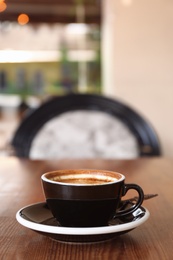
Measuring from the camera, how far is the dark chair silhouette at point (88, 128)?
1.89m

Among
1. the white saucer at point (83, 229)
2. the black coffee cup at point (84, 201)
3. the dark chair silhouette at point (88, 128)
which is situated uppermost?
the black coffee cup at point (84, 201)

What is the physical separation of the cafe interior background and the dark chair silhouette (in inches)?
19.8

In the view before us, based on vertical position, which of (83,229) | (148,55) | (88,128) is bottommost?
(88,128)

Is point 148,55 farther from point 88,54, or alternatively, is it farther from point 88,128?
point 88,54

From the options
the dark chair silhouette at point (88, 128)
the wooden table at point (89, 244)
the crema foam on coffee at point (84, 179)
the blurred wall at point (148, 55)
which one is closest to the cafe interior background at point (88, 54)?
the blurred wall at point (148, 55)

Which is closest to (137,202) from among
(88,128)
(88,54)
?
(88,128)

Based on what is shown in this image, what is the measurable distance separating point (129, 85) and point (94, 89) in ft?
11.8

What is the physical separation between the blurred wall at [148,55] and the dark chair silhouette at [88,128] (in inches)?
19.3

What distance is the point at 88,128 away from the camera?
200cm

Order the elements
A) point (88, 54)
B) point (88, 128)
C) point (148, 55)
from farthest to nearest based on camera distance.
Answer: point (88, 54)
point (148, 55)
point (88, 128)

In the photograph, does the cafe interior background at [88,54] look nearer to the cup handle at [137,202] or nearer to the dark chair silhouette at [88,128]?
the dark chair silhouette at [88,128]

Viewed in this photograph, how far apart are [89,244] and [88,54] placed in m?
5.67

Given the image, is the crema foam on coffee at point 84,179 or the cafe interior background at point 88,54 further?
the cafe interior background at point 88,54

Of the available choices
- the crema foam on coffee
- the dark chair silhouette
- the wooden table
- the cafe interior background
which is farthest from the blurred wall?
the crema foam on coffee
